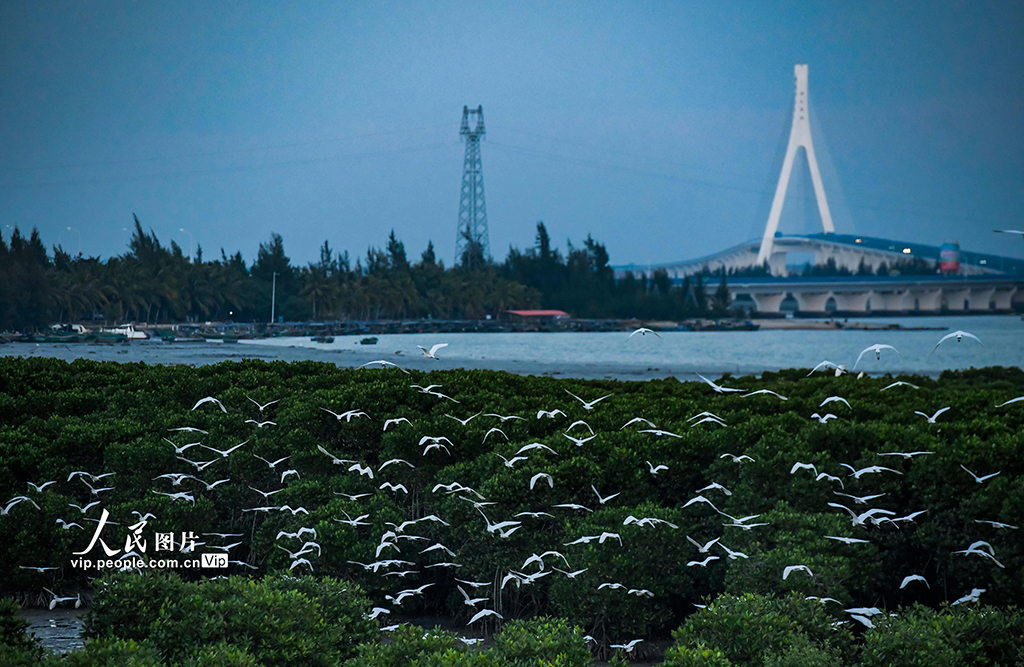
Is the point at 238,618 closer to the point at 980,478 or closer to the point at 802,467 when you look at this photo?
the point at 802,467

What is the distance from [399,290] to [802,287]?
Answer: 41605 mm

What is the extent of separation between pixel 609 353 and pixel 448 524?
5052 cm

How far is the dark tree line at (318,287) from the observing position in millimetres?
39438

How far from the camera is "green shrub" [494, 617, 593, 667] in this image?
415 centimetres

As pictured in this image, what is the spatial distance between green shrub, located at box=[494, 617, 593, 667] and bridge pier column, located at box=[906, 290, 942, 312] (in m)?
96.3

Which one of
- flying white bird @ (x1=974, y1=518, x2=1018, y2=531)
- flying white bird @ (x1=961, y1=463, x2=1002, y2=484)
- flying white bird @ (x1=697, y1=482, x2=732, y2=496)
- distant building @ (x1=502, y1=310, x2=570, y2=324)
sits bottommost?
flying white bird @ (x1=974, y1=518, x2=1018, y2=531)

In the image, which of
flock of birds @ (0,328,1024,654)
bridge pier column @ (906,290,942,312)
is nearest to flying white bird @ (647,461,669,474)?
flock of birds @ (0,328,1024,654)

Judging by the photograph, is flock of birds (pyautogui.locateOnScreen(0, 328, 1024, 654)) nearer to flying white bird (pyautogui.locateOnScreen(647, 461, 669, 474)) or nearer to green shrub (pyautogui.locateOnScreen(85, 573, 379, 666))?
flying white bird (pyautogui.locateOnScreen(647, 461, 669, 474))

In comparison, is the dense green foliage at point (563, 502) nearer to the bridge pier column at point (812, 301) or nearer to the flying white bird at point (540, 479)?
the flying white bird at point (540, 479)

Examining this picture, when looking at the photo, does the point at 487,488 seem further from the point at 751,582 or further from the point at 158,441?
the point at 158,441

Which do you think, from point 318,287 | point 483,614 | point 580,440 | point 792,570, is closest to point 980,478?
point 792,570

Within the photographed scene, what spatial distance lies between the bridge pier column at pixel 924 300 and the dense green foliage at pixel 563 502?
9229 cm

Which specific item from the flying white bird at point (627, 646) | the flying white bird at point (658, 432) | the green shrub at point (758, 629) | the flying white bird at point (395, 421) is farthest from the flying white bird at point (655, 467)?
the flying white bird at point (395, 421)

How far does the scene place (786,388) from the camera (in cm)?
923
